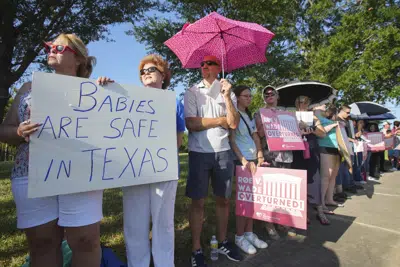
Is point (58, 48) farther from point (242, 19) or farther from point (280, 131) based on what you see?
point (242, 19)

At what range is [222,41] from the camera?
2.69m

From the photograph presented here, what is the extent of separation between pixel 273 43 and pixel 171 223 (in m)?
13.2

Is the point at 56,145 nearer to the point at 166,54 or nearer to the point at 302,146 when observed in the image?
the point at 302,146

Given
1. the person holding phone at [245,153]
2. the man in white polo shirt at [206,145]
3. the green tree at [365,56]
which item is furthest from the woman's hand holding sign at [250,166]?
the green tree at [365,56]

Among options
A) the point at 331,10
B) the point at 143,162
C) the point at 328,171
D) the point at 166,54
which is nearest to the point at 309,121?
the point at 328,171

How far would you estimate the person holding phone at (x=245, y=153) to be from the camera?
2.76 metres

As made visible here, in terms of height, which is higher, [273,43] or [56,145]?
[273,43]

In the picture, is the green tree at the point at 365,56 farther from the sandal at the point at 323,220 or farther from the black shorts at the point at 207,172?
the black shorts at the point at 207,172

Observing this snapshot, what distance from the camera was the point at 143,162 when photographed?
188cm

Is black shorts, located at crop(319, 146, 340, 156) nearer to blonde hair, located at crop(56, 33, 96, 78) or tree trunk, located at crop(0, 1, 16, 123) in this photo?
blonde hair, located at crop(56, 33, 96, 78)

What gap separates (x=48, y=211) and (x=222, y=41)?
221cm

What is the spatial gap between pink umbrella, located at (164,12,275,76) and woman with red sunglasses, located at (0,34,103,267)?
1.41m

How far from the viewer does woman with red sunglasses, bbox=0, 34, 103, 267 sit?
1.48 m

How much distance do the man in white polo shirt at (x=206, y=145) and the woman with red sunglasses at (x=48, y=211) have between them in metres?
1.04
